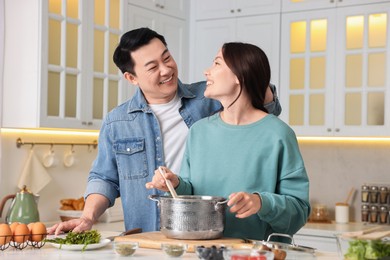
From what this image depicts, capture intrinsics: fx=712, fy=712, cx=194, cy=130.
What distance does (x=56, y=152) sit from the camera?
4.85m

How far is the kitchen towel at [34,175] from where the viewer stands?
4.54 meters

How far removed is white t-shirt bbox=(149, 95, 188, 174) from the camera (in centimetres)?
287

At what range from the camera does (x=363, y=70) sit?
4781mm

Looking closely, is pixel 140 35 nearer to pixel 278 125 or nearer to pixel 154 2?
pixel 278 125

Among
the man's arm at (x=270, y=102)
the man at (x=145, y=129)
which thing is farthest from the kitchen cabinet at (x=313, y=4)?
the man's arm at (x=270, y=102)

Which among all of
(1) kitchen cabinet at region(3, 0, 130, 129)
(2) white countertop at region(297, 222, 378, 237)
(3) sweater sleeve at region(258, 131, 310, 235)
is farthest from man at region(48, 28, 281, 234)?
(2) white countertop at region(297, 222, 378, 237)

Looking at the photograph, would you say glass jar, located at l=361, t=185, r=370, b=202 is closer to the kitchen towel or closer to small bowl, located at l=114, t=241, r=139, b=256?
the kitchen towel

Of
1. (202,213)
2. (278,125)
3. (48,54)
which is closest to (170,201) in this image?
(202,213)

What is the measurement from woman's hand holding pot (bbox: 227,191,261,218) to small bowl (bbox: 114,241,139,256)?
0.99ft

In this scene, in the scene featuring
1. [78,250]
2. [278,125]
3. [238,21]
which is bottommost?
[78,250]

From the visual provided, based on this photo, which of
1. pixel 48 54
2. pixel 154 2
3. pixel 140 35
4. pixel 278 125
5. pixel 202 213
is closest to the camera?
pixel 202 213

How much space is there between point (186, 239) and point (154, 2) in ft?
10.3

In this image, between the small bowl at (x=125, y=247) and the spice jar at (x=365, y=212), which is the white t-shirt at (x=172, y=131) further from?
the spice jar at (x=365, y=212)

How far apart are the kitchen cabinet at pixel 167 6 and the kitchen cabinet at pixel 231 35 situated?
137 millimetres
